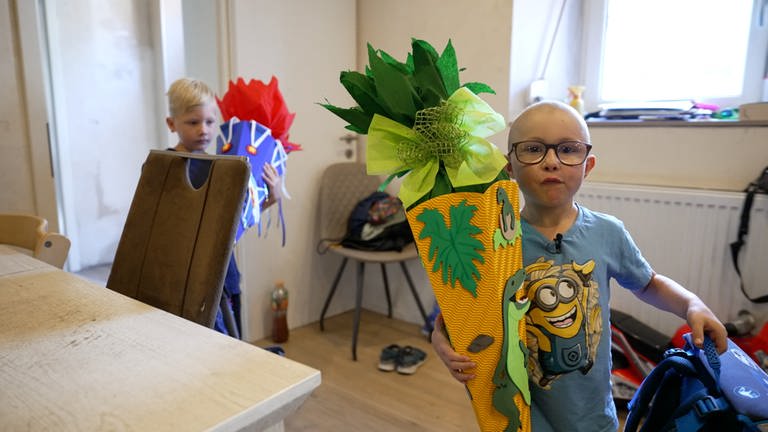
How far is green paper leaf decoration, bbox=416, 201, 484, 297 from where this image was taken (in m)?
0.80

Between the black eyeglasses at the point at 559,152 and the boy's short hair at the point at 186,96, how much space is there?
127 centimetres

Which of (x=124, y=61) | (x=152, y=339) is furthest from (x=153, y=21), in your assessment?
(x=152, y=339)

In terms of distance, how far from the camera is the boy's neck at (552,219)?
100 cm

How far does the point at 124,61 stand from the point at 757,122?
103 inches

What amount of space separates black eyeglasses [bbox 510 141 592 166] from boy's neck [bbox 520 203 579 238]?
0.11 metres

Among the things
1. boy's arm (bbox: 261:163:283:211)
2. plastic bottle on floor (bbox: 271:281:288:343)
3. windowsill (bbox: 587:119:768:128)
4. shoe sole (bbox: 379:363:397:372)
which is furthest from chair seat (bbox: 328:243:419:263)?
windowsill (bbox: 587:119:768:128)

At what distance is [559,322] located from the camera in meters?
0.93

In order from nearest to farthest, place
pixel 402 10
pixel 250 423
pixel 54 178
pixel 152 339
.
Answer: pixel 250 423
pixel 152 339
pixel 54 178
pixel 402 10

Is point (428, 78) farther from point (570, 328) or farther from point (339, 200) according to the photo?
point (339, 200)

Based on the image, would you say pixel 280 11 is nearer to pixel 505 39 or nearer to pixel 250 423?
pixel 505 39

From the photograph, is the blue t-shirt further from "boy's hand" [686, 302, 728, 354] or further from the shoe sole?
the shoe sole

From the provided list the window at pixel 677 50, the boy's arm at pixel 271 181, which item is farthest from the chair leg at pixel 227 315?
the window at pixel 677 50

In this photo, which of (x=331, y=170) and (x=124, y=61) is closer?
(x=124, y=61)

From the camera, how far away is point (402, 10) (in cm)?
281
